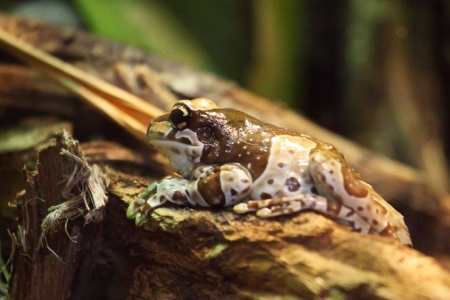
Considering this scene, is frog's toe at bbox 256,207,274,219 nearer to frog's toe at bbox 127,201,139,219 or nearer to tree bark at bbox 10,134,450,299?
tree bark at bbox 10,134,450,299

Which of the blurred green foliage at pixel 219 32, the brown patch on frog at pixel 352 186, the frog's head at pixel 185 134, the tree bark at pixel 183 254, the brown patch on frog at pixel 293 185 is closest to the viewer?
the tree bark at pixel 183 254

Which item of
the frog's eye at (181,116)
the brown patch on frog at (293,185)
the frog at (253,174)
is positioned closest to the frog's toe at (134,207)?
the frog at (253,174)

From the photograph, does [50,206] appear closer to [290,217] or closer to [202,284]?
[202,284]

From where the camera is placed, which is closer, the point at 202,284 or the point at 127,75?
the point at 202,284

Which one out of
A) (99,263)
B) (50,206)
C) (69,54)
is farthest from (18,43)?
(99,263)

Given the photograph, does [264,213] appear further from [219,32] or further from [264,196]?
[219,32]

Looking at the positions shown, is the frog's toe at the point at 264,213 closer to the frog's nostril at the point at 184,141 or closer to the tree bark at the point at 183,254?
the tree bark at the point at 183,254

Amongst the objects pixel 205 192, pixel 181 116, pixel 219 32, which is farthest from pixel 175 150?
pixel 219 32

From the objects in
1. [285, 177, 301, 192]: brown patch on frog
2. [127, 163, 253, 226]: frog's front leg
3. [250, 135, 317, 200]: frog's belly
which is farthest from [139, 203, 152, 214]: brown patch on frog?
[285, 177, 301, 192]: brown patch on frog
